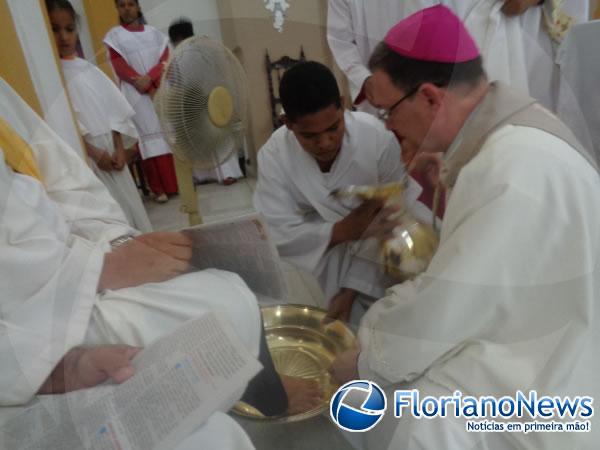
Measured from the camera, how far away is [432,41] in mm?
630

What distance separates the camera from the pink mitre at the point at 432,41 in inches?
24.6

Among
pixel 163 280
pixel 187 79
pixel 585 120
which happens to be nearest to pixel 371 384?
pixel 163 280

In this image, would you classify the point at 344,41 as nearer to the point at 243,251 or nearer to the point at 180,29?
the point at 180,29

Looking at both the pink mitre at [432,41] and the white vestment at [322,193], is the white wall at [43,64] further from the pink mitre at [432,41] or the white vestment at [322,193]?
the pink mitre at [432,41]

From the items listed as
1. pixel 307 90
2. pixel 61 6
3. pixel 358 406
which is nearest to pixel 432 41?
pixel 307 90

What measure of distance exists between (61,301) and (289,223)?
43 centimetres

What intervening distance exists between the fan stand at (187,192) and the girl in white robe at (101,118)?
0.34ft

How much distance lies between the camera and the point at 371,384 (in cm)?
76

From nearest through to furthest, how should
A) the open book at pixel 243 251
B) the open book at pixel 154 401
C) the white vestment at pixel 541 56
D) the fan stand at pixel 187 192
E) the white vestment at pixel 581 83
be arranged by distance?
the open book at pixel 154 401
the open book at pixel 243 251
the fan stand at pixel 187 192
the white vestment at pixel 541 56
the white vestment at pixel 581 83

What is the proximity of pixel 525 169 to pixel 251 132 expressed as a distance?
505 mm

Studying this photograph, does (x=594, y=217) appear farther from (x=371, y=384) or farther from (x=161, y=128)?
(x=161, y=128)

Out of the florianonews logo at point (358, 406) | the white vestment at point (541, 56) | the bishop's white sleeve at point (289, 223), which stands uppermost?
the white vestment at point (541, 56)

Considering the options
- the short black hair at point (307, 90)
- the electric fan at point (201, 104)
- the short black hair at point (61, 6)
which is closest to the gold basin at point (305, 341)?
the electric fan at point (201, 104)

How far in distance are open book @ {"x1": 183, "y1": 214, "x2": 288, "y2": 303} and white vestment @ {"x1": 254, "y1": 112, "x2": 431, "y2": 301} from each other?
0.07 meters
